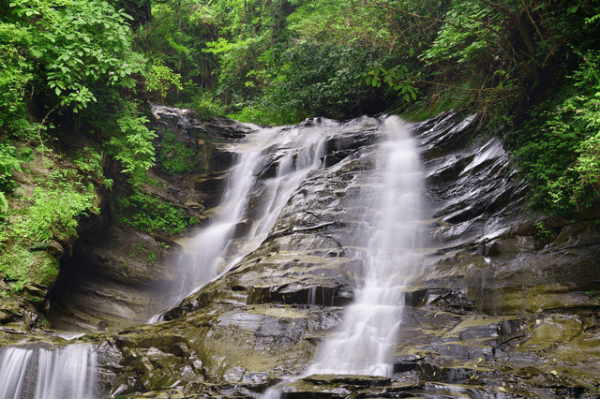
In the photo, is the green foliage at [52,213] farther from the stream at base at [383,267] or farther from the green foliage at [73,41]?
the stream at base at [383,267]

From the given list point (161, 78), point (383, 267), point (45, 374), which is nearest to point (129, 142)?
point (45, 374)

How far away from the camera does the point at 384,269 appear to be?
7.57m

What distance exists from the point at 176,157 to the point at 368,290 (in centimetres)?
964

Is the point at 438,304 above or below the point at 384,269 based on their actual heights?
below

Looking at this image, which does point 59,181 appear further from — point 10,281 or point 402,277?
point 402,277

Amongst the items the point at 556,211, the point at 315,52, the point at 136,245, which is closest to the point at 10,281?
the point at 136,245

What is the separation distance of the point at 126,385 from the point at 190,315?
175 centimetres

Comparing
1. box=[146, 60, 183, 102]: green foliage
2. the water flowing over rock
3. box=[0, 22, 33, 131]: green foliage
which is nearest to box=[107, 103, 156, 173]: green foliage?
box=[0, 22, 33, 131]: green foliage

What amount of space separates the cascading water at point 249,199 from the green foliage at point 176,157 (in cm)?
145

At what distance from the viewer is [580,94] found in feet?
21.0

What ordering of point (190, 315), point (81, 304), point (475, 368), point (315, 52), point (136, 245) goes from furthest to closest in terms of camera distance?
point (315, 52) → point (136, 245) → point (81, 304) → point (190, 315) → point (475, 368)

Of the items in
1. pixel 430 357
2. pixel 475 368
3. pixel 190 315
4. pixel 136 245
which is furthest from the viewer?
pixel 136 245

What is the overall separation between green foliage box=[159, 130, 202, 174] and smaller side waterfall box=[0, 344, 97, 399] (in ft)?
29.6

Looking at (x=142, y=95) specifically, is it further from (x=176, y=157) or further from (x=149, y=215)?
(x=149, y=215)
